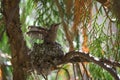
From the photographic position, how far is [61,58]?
79cm

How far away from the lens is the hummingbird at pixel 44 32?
0.78m

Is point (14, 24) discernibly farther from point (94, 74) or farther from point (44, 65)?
point (94, 74)

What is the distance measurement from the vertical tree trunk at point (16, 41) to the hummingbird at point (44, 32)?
0.04 meters

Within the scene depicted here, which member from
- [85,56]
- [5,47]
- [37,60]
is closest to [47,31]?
[37,60]

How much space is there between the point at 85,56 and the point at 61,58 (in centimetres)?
14

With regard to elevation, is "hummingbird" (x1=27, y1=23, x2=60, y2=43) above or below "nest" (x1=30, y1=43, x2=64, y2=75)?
above

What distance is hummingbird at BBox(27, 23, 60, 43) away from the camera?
0.78m

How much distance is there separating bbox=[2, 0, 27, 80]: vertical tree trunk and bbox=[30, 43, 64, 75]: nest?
0.04 meters

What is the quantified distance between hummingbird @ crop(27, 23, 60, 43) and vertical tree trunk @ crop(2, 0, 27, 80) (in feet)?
0.12

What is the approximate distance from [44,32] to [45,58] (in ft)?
0.24

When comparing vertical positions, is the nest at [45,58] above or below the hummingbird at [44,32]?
below

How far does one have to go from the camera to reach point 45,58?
82 centimetres

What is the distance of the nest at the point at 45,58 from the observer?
785 millimetres

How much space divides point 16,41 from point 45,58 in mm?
112
